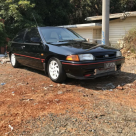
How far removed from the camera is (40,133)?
7.09 feet

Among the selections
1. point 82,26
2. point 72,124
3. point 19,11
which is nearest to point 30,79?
point 72,124

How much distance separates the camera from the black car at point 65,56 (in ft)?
12.5

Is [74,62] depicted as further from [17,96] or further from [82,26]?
[82,26]

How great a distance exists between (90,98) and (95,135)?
1.21 m

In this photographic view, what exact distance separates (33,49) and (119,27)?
31.8 feet

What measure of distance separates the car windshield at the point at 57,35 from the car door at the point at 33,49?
0.74ft

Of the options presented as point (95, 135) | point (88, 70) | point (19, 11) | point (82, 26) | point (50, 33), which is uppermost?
point (19, 11)

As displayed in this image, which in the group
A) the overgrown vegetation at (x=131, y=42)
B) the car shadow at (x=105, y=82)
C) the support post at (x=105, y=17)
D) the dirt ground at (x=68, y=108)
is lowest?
the dirt ground at (x=68, y=108)

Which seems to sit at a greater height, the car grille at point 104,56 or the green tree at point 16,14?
the green tree at point 16,14

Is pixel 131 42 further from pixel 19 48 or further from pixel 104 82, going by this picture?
pixel 19 48

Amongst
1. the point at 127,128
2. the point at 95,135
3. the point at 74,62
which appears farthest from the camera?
the point at 74,62

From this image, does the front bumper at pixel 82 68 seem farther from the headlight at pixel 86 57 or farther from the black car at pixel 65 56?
the headlight at pixel 86 57

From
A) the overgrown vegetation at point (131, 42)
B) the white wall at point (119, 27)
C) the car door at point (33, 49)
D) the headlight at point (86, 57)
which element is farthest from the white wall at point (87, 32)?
the headlight at point (86, 57)

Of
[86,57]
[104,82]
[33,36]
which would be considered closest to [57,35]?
[33,36]
